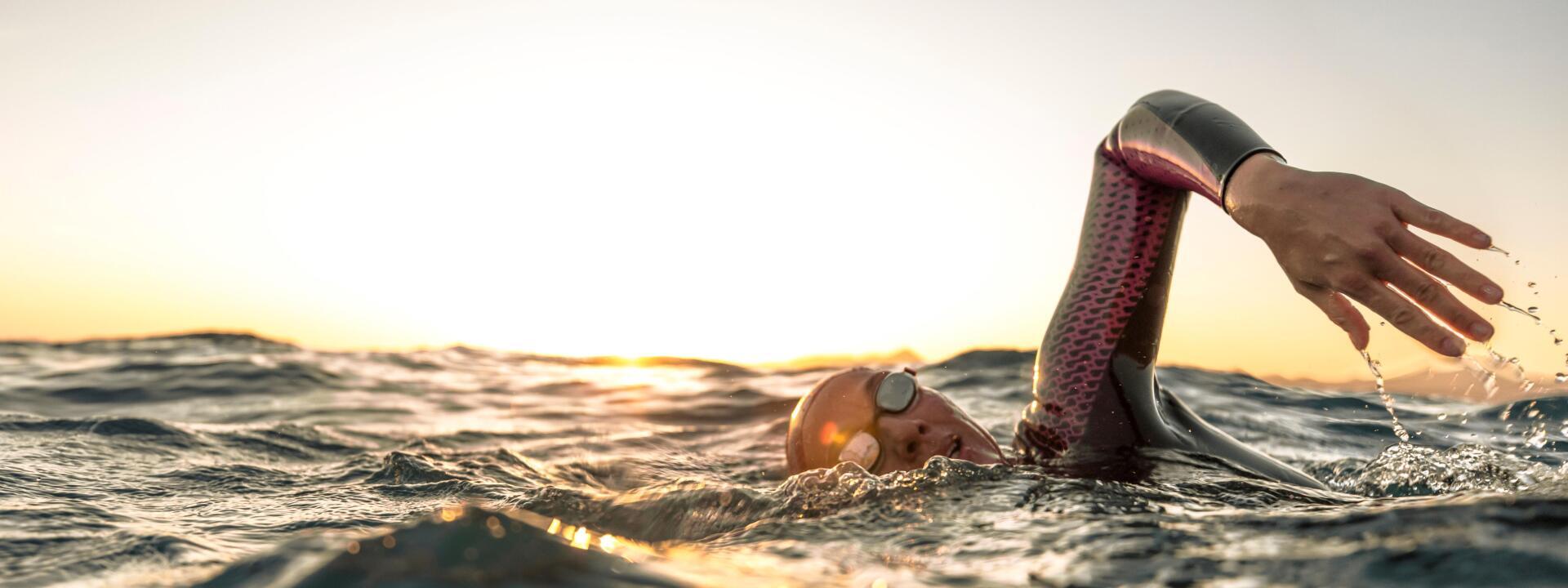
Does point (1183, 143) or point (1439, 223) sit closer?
point (1439, 223)

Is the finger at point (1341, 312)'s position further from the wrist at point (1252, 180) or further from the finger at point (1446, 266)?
the wrist at point (1252, 180)

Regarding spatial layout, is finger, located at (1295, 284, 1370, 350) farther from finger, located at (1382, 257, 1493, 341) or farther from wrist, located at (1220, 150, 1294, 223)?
wrist, located at (1220, 150, 1294, 223)

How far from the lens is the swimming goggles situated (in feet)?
11.3

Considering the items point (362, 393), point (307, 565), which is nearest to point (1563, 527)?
point (307, 565)

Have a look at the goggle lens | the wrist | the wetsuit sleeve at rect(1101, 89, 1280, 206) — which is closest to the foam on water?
the goggle lens

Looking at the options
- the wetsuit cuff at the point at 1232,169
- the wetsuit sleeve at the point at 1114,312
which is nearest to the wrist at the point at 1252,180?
the wetsuit cuff at the point at 1232,169

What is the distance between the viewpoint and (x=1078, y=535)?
1978 mm

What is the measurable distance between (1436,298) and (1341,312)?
0.21 meters

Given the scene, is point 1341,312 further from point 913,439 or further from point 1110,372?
point 913,439

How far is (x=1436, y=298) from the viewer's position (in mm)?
1803

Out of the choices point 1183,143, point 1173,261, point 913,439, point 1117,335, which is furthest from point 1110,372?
point 1183,143

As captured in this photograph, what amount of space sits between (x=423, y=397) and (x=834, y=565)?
28.9 ft

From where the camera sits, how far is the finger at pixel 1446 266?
173cm

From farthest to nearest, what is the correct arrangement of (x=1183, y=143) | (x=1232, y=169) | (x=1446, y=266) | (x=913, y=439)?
(x=913, y=439)
(x=1183, y=143)
(x=1232, y=169)
(x=1446, y=266)
